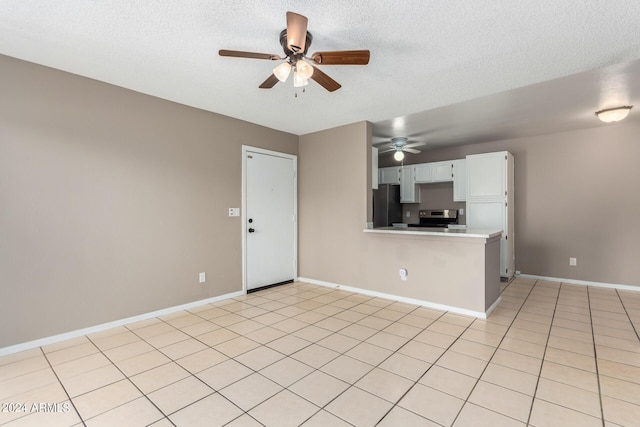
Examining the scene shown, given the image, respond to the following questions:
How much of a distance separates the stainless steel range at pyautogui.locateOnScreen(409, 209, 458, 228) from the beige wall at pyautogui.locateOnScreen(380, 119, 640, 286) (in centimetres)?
104

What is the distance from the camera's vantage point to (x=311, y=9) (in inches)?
70.7

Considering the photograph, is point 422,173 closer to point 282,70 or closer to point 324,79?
point 324,79

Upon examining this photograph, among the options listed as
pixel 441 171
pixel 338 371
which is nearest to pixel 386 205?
pixel 441 171

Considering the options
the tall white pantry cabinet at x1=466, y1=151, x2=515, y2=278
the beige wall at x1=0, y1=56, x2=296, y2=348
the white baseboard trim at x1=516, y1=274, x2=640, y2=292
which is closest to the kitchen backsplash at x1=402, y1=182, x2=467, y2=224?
the tall white pantry cabinet at x1=466, y1=151, x2=515, y2=278

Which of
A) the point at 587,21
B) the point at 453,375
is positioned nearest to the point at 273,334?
the point at 453,375

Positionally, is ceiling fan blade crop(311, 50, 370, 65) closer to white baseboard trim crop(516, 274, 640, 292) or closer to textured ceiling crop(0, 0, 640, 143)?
textured ceiling crop(0, 0, 640, 143)

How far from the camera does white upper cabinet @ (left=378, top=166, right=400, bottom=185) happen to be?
245 inches

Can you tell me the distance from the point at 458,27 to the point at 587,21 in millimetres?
826

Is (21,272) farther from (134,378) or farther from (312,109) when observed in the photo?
(312,109)

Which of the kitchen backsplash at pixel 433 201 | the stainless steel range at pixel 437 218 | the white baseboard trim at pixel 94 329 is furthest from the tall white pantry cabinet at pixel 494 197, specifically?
the white baseboard trim at pixel 94 329

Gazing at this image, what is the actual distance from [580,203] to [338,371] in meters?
4.78

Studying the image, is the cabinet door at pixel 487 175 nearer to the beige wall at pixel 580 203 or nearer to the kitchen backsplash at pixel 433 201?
the beige wall at pixel 580 203

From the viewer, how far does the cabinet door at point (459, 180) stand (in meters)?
5.25

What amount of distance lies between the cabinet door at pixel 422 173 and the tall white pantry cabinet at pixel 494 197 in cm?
82
